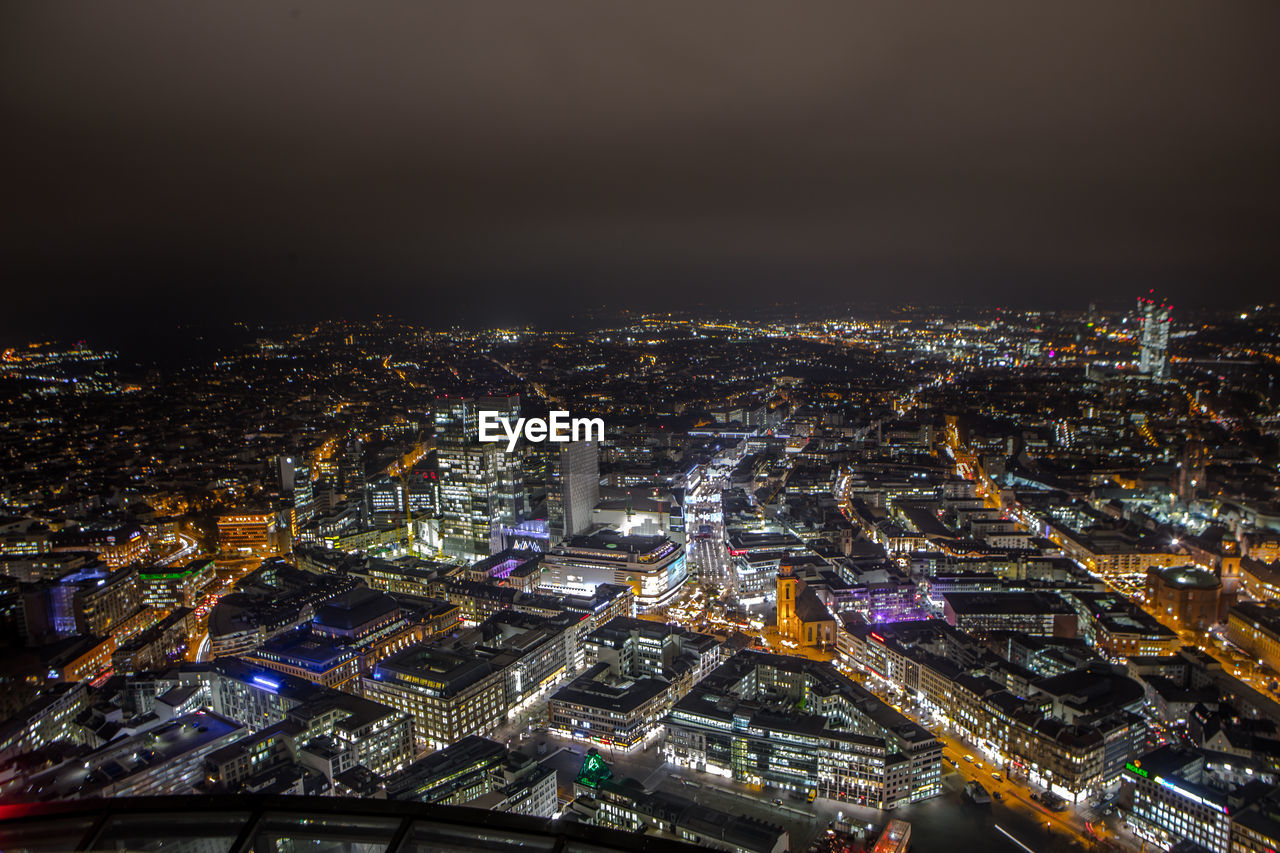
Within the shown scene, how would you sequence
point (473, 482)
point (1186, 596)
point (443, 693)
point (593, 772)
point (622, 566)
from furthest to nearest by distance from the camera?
point (473, 482) < point (622, 566) < point (1186, 596) < point (443, 693) < point (593, 772)

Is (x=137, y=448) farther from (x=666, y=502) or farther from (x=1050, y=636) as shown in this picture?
(x=1050, y=636)

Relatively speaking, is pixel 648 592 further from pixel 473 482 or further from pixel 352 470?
pixel 352 470

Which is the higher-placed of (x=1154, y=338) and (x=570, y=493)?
(x=1154, y=338)

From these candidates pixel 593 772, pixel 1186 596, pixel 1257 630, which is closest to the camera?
pixel 593 772

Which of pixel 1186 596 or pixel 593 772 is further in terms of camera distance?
pixel 1186 596

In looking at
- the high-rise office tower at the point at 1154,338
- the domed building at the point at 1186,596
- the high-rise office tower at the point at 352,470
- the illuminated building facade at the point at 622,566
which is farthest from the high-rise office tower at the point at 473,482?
the high-rise office tower at the point at 1154,338

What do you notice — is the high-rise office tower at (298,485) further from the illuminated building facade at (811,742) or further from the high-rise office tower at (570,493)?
the illuminated building facade at (811,742)

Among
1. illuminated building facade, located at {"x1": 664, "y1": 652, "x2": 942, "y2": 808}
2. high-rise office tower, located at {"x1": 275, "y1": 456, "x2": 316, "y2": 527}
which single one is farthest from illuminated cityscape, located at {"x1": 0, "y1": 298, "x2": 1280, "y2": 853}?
high-rise office tower, located at {"x1": 275, "y1": 456, "x2": 316, "y2": 527}

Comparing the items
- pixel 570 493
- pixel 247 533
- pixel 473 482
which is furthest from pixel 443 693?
pixel 247 533

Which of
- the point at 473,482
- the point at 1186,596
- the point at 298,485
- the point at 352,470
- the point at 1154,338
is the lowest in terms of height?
the point at 1186,596
